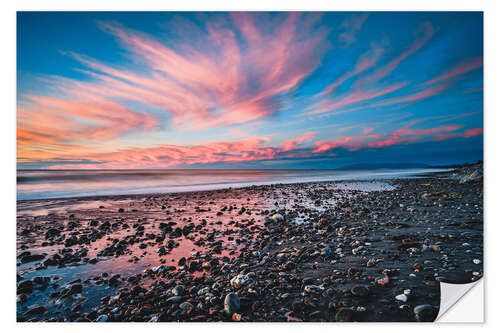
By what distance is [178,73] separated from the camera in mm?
6160

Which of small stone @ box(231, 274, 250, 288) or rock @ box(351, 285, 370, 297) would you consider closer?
rock @ box(351, 285, 370, 297)

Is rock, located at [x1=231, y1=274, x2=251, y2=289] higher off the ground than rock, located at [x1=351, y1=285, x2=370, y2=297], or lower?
lower

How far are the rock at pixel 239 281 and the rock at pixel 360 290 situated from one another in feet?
4.60

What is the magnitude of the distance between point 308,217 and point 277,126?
3.25 metres

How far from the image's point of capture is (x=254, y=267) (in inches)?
149

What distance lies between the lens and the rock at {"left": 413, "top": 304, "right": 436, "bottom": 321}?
2707 mm

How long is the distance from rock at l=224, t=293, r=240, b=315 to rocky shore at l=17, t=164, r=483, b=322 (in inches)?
0.5

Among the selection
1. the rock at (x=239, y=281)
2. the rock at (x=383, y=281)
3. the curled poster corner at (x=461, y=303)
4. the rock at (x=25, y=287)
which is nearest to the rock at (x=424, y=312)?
the curled poster corner at (x=461, y=303)

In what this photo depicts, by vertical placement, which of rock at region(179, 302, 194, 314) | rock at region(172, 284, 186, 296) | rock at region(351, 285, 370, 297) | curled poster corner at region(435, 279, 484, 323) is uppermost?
rock at region(351, 285, 370, 297)

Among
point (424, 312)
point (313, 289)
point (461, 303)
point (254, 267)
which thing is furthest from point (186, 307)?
point (461, 303)

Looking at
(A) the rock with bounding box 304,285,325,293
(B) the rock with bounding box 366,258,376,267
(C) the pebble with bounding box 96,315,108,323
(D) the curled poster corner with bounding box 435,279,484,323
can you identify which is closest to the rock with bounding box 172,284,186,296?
(C) the pebble with bounding box 96,315,108,323

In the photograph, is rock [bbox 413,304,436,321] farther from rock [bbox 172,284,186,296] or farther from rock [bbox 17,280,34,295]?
rock [bbox 17,280,34,295]
